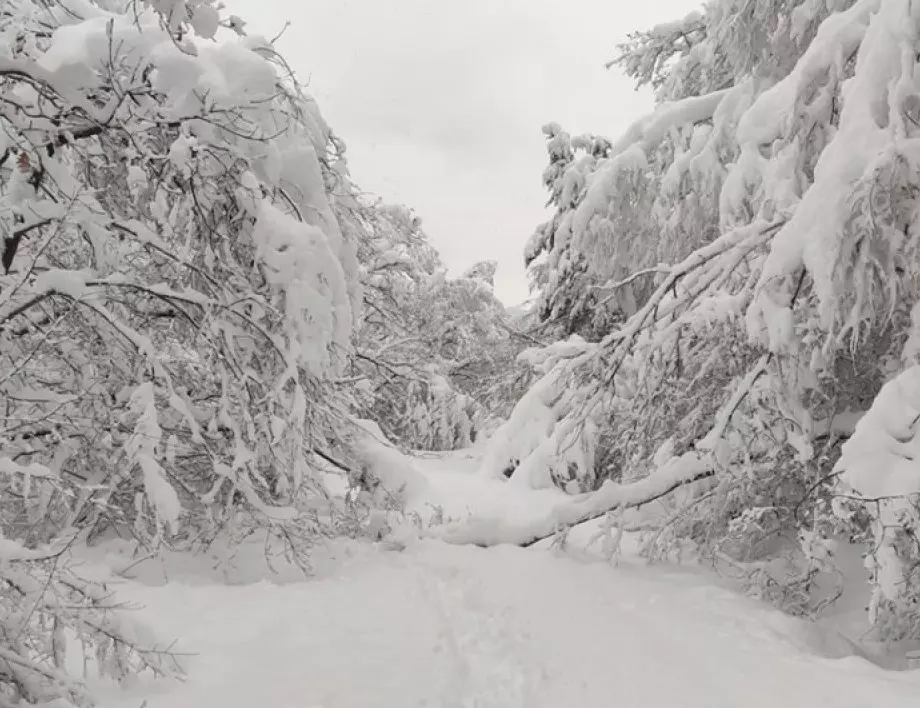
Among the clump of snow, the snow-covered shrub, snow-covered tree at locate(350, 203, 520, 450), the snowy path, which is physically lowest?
the snowy path

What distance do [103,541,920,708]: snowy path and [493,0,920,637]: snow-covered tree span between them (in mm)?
577

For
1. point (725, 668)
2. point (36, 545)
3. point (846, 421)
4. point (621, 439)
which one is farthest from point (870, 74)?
point (36, 545)

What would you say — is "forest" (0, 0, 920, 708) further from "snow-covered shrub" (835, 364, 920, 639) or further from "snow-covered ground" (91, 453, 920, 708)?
"snow-covered ground" (91, 453, 920, 708)

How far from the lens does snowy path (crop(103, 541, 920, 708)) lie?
3.48 metres

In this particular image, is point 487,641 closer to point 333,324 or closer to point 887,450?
point 333,324

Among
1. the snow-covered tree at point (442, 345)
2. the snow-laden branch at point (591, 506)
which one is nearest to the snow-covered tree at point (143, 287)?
the snow-laden branch at point (591, 506)

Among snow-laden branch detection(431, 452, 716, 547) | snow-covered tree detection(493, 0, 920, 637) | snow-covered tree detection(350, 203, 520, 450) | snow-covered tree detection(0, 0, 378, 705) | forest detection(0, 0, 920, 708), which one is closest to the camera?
snow-covered tree detection(0, 0, 378, 705)

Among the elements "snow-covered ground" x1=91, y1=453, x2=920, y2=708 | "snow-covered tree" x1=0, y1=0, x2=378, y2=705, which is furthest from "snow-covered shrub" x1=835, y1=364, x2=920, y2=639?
"snow-covered tree" x1=0, y1=0, x2=378, y2=705

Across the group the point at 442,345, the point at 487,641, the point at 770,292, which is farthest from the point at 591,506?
the point at 442,345

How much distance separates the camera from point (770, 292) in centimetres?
453

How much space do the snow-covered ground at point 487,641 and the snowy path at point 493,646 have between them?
1cm

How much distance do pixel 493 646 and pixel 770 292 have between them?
2.98m

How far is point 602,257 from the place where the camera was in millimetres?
7074

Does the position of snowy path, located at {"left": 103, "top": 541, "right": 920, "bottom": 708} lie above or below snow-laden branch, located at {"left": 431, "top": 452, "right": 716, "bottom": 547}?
below
